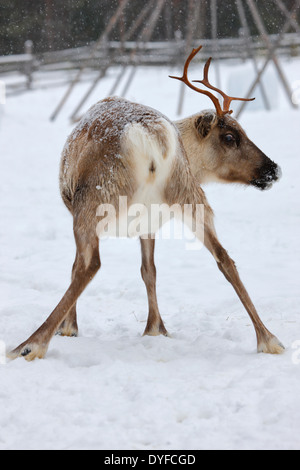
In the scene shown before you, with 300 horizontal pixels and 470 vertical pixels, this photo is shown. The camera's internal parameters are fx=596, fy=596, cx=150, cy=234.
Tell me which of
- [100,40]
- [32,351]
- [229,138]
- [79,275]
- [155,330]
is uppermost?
[100,40]

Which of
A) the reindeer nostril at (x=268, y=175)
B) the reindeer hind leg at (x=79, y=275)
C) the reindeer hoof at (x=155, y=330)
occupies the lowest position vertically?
the reindeer hoof at (x=155, y=330)

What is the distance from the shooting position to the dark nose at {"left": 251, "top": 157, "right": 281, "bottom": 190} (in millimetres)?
4223

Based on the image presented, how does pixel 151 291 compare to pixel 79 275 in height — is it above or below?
below

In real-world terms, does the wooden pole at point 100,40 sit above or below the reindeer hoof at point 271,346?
above

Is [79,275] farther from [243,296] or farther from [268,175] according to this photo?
[268,175]

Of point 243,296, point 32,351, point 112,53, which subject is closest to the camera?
point 32,351

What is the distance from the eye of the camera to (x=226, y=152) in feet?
14.2

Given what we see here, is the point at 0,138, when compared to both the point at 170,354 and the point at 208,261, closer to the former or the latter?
the point at 208,261

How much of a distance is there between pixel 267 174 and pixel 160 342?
4.89 ft

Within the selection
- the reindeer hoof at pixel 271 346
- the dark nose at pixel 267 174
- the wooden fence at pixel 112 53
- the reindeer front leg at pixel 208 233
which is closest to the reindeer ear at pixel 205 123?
the dark nose at pixel 267 174

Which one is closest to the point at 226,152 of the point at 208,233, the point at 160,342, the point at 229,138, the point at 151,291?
the point at 229,138

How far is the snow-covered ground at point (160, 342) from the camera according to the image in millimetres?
2436

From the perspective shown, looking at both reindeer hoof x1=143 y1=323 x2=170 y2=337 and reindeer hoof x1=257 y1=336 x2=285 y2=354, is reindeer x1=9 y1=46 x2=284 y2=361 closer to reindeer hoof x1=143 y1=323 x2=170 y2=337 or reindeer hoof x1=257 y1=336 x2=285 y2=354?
reindeer hoof x1=257 y1=336 x2=285 y2=354

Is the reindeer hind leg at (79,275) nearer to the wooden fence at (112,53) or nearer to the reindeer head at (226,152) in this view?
the reindeer head at (226,152)
